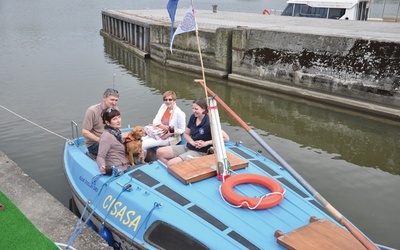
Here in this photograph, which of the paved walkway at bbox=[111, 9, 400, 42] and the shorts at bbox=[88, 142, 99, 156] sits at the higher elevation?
the paved walkway at bbox=[111, 9, 400, 42]

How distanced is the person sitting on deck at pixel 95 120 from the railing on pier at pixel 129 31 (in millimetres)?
15894

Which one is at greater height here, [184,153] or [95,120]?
[95,120]

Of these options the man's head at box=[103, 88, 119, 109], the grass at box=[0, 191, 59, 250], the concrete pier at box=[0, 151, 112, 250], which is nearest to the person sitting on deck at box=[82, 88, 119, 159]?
the man's head at box=[103, 88, 119, 109]

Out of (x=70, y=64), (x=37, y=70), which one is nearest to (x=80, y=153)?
(x=37, y=70)

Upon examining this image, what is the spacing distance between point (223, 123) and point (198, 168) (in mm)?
6771

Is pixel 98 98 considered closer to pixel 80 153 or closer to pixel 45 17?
pixel 80 153

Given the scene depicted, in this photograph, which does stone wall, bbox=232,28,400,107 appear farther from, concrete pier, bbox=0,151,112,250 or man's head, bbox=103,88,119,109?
concrete pier, bbox=0,151,112,250

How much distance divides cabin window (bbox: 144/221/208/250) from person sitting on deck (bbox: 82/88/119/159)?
2.41 m

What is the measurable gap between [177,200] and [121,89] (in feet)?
39.1

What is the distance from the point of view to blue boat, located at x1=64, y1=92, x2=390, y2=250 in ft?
14.6

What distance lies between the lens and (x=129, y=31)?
25438 millimetres

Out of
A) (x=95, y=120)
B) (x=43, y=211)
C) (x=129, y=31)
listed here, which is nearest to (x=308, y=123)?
(x=95, y=120)

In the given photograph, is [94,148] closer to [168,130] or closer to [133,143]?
[133,143]

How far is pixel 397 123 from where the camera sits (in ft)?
40.2
